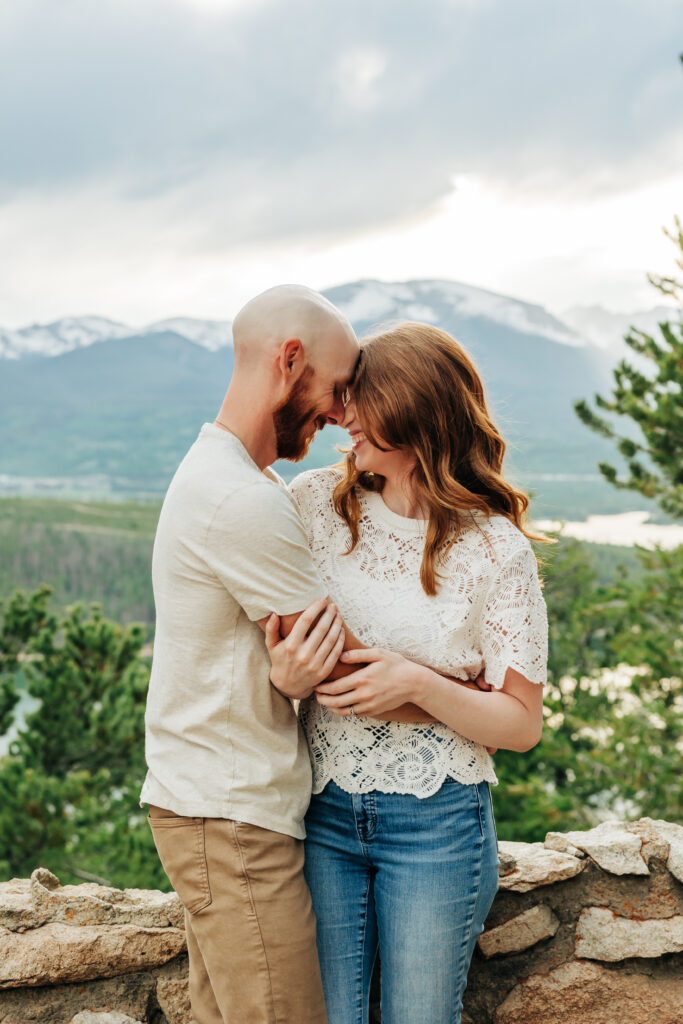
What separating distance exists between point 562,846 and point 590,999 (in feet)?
1.22

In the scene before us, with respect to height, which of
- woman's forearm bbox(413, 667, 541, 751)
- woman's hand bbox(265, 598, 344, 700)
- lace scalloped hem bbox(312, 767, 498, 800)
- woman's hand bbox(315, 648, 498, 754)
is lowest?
lace scalloped hem bbox(312, 767, 498, 800)

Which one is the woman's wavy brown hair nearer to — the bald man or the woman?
the woman

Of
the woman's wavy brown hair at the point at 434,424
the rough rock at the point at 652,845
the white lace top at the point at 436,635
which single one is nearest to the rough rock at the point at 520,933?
the rough rock at the point at 652,845

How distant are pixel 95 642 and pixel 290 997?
395 inches

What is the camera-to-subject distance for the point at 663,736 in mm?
10148

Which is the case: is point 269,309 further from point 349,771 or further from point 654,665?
point 654,665

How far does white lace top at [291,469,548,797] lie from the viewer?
1837 millimetres

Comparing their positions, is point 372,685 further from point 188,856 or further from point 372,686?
point 188,856

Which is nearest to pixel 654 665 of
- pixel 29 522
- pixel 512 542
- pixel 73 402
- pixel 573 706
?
pixel 573 706

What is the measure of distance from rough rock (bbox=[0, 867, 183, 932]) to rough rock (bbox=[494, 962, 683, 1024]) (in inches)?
35.8

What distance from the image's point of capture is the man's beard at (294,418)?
188 centimetres

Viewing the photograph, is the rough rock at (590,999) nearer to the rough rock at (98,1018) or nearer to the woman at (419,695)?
the woman at (419,695)

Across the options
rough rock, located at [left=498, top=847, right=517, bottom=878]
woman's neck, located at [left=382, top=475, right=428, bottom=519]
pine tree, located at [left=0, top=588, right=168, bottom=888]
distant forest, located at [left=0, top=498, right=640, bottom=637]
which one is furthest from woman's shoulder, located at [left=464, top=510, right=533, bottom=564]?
distant forest, located at [left=0, top=498, right=640, bottom=637]

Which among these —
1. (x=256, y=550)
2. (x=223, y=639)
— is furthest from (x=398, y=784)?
(x=256, y=550)
